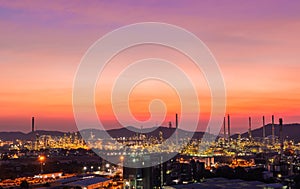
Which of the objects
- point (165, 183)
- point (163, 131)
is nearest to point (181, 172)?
point (165, 183)

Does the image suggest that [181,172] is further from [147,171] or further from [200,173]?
[147,171]

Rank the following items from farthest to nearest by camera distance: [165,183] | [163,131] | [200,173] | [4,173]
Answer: [163,131], [4,173], [200,173], [165,183]

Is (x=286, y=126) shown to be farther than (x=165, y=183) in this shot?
Yes

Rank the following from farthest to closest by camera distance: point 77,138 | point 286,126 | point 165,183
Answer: point 286,126 → point 77,138 → point 165,183

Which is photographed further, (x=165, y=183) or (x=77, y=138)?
(x=77, y=138)

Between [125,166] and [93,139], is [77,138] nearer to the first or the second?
[93,139]

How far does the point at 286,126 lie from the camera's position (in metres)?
43.3

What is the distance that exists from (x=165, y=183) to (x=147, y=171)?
36.4 inches

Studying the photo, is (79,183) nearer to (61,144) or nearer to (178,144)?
(178,144)

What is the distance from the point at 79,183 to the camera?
8.35 metres

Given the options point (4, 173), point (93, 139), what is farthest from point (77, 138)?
point (4, 173)

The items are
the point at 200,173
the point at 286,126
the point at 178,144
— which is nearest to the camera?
the point at 200,173

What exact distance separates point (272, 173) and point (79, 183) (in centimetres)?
466

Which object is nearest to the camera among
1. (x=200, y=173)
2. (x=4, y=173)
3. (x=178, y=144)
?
(x=200, y=173)
